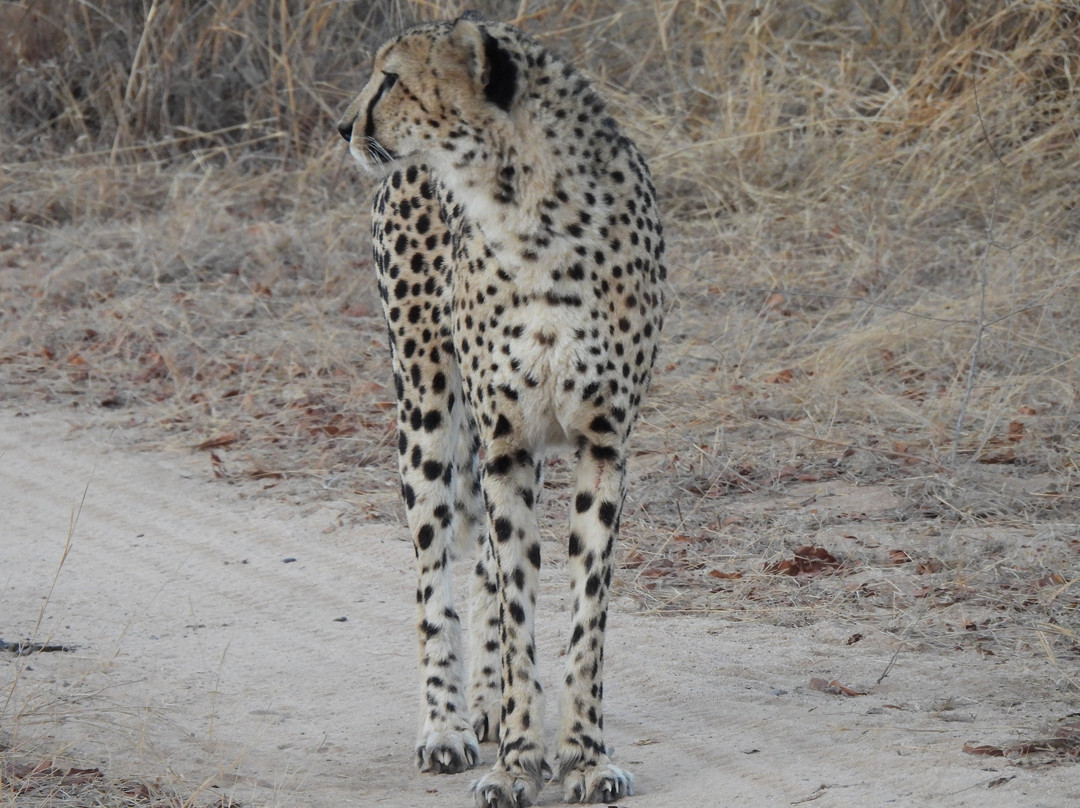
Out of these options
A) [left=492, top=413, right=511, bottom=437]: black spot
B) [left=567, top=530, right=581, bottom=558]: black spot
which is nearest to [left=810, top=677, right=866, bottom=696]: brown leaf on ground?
[left=567, top=530, right=581, bottom=558]: black spot

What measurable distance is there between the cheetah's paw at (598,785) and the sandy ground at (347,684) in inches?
1.8

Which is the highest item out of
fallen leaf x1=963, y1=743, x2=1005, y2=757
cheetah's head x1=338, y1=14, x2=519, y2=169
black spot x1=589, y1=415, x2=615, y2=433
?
cheetah's head x1=338, y1=14, x2=519, y2=169

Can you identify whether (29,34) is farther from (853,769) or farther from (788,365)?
(853,769)

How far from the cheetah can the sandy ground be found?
0.27m

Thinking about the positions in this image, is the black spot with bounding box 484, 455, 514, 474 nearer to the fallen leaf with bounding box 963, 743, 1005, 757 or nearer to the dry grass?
the fallen leaf with bounding box 963, 743, 1005, 757

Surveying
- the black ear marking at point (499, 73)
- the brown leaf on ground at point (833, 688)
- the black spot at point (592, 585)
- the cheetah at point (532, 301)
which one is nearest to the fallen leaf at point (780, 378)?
the brown leaf on ground at point (833, 688)

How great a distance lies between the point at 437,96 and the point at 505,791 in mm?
1530

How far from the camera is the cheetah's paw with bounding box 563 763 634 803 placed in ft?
11.0

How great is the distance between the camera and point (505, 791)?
3.35 m

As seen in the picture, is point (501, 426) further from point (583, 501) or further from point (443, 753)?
point (443, 753)

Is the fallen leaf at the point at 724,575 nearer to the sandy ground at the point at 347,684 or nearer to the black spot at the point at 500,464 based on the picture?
the sandy ground at the point at 347,684

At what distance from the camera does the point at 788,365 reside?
257 inches

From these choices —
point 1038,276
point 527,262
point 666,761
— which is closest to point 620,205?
point 527,262

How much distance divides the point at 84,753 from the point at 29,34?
7.78m
